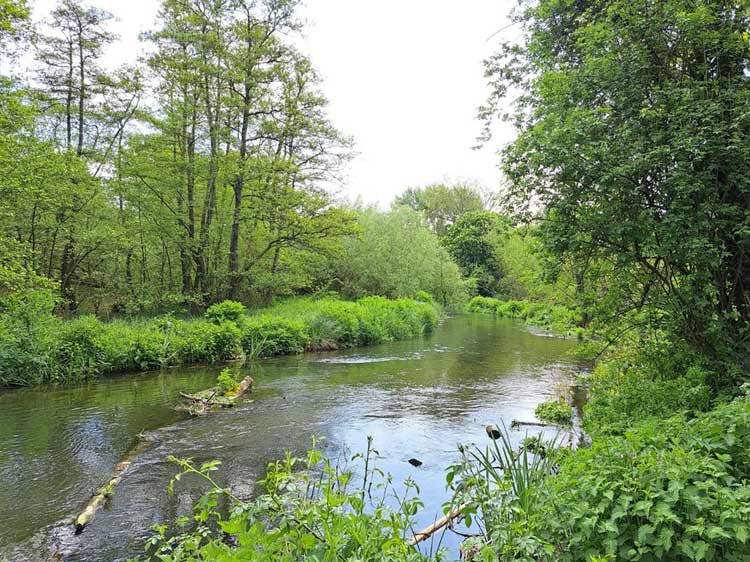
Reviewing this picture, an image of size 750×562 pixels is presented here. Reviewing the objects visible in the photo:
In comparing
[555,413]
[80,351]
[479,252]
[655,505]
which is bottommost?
[555,413]

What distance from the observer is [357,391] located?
11.0 metres

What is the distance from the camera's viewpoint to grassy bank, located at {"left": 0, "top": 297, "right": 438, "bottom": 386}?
35.0 ft

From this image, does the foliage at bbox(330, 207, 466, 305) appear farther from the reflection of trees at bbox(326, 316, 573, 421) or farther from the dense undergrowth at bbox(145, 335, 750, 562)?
the dense undergrowth at bbox(145, 335, 750, 562)

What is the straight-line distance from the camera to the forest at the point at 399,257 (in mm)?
2799

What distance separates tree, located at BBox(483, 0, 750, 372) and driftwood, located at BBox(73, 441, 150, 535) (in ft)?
20.2

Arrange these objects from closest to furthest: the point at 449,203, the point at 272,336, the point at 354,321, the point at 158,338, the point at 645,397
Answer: the point at 645,397
the point at 158,338
the point at 272,336
the point at 354,321
the point at 449,203

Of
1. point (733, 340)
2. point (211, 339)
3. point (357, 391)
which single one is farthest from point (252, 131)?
point (733, 340)

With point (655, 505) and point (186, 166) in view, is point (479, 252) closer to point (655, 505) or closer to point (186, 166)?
point (186, 166)

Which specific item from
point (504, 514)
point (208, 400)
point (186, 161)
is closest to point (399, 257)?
point (186, 161)

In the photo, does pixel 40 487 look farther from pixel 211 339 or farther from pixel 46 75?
pixel 46 75

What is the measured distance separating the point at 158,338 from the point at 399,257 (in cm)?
1800

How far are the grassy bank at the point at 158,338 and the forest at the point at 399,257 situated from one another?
0.06 metres

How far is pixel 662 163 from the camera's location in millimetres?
5348

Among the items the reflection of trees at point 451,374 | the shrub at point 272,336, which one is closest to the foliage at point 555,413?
the reflection of trees at point 451,374
